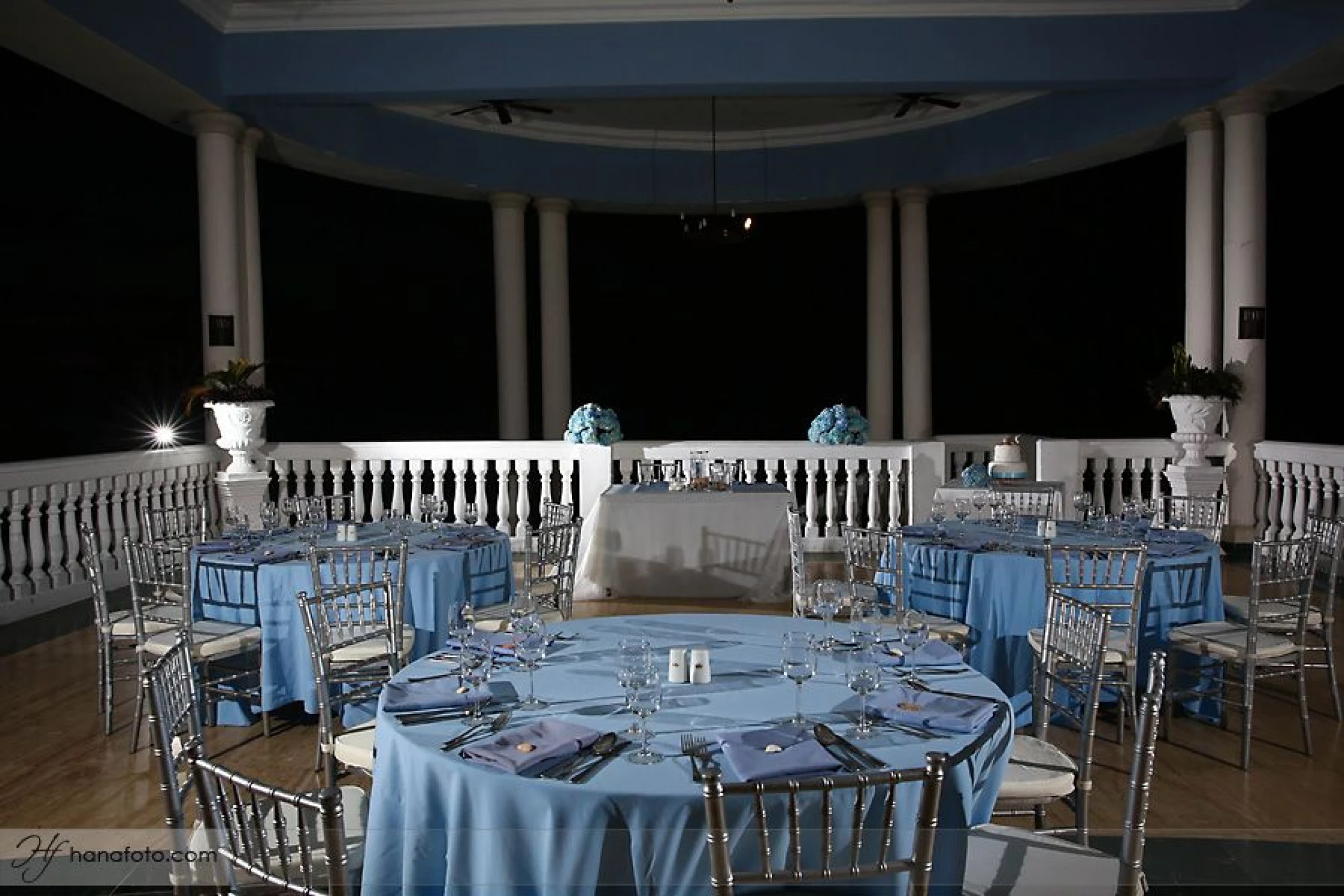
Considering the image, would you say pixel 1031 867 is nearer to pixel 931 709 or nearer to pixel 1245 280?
pixel 931 709

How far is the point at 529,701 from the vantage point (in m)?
2.64

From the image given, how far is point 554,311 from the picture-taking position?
11.8 m

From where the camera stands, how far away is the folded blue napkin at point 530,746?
2174 millimetres

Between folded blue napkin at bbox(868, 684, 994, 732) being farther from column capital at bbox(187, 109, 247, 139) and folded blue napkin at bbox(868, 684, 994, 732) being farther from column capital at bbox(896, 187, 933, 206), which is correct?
column capital at bbox(896, 187, 933, 206)

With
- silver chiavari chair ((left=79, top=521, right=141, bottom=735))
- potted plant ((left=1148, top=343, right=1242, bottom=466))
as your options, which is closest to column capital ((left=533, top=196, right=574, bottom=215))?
potted plant ((left=1148, top=343, right=1242, bottom=466))

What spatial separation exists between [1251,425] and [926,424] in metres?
3.72

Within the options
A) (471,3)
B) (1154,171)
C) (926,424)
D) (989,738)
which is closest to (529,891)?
(989,738)

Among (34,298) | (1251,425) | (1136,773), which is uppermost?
(34,298)

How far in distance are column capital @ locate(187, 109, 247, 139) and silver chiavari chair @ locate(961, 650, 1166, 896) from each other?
824 cm

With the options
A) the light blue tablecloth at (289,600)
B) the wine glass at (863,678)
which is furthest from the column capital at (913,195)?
the wine glass at (863,678)

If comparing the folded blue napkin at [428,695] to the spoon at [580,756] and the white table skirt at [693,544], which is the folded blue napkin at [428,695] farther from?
the white table skirt at [693,544]

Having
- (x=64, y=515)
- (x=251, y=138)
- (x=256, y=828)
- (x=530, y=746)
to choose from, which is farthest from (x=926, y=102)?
(x=256, y=828)

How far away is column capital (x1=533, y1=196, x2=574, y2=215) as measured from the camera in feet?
38.7

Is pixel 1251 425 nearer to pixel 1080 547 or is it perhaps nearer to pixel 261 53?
pixel 1080 547
